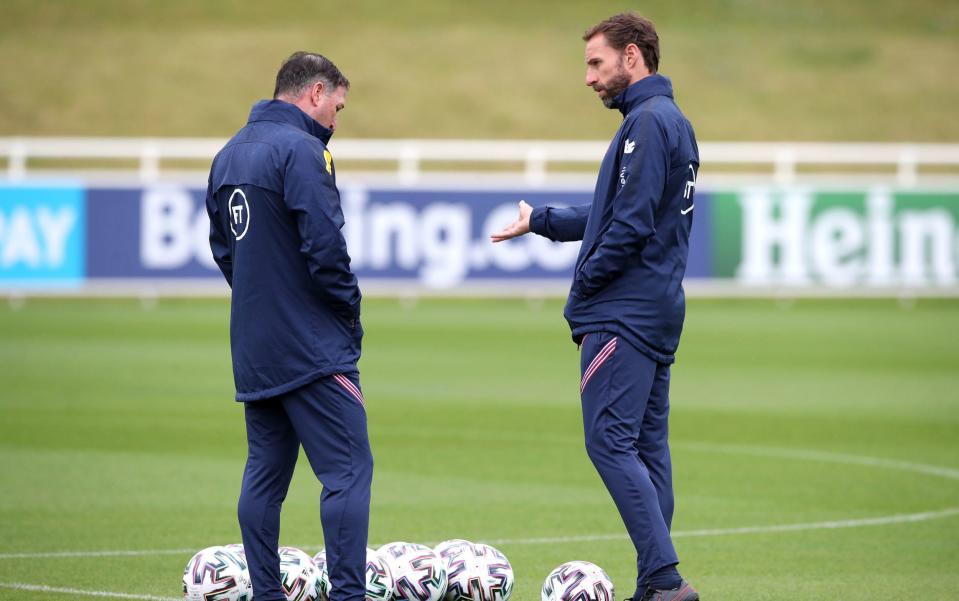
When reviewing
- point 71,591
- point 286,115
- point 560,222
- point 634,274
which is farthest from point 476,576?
point 286,115

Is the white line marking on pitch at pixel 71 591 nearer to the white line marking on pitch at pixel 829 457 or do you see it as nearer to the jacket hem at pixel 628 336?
the jacket hem at pixel 628 336

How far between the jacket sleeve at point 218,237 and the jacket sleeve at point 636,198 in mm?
1527

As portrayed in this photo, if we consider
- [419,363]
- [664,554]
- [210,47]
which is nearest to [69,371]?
[419,363]

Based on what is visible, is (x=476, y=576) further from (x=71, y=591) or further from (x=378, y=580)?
(x=71, y=591)

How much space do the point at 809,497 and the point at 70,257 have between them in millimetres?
16085

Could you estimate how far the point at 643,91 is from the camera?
24.1 ft

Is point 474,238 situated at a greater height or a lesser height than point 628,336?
greater

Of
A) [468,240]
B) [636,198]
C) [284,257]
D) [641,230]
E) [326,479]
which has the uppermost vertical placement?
[468,240]

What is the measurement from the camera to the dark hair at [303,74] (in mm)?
7059

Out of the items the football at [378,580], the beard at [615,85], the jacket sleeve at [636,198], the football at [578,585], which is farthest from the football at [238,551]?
the beard at [615,85]

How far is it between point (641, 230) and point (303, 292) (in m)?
1.41

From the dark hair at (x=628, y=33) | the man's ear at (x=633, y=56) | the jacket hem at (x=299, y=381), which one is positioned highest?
the dark hair at (x=628, y=33)

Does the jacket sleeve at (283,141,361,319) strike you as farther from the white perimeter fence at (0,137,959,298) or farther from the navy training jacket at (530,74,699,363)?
the white perimeter fence at (0,137,959,298)

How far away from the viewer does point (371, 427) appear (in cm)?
1416
